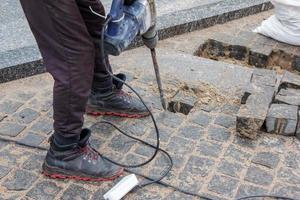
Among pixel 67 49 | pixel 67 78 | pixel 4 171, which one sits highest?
pixel 67 49

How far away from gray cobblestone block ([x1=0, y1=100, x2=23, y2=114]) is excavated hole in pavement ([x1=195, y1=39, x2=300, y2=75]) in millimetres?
1774

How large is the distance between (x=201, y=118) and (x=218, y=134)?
0.22 m

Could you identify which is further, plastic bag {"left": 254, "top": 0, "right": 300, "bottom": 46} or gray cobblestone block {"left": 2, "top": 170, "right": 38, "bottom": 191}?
plastic bag {"left": 254, "top": 0, "right": 300, "bottom": 46}

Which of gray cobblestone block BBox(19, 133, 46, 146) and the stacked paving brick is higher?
the stacked paving brick

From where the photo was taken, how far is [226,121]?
3436mm

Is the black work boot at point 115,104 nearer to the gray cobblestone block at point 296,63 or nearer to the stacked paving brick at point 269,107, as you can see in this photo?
the stacked paving brick at point 269,107

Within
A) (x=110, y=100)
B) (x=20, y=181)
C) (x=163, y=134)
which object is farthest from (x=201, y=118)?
(x=20, y=181)

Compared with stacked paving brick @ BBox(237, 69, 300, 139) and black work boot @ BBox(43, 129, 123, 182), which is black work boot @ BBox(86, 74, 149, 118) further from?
stacked paving brick @ BBox(237, 69, 300, 139)

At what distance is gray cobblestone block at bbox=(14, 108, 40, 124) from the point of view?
3438mm

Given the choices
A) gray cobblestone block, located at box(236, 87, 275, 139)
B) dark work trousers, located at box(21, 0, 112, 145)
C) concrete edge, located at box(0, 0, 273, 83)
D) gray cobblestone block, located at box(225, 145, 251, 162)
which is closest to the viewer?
dark work trousers, located at box(21, 0, 112, 145)

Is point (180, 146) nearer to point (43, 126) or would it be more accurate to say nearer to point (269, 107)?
point (269, 107)

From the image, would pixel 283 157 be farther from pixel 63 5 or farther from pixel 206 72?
pixel 63 5

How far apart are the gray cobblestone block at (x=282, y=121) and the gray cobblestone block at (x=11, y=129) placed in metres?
1.75

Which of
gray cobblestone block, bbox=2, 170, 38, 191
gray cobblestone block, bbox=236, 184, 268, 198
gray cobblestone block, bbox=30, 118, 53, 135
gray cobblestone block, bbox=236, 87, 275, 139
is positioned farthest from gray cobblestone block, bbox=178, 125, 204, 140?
gray cobblestone block, bbox=2, 170, 38, 191
